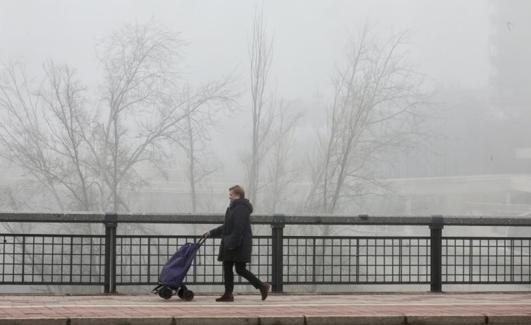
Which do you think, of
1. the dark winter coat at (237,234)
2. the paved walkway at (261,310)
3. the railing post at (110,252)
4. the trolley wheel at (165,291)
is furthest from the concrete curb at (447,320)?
the railing post at (110,252)

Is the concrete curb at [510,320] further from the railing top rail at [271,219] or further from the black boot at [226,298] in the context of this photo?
the black boot at [226,298]

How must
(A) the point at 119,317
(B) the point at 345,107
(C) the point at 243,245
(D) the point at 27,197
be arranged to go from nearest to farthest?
(A) the point at 119,317, (C) the point at 243,245, (D) the point at 27,197, (B) the point at 345,107

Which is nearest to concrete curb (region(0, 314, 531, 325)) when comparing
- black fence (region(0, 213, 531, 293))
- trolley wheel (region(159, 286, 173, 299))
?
trolley wheel (region(159, 286, 173, 299))

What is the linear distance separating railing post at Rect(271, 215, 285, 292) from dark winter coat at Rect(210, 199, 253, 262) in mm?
1211

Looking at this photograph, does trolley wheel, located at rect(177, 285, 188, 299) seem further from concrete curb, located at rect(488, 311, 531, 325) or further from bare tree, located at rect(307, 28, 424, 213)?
bare tree, located at rect(307, 28, 424, 213)

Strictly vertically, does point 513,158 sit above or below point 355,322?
above

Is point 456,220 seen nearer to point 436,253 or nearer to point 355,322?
point 436,253

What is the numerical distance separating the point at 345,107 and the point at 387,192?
18.4ft

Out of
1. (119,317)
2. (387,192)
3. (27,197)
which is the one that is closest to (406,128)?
(387,192)

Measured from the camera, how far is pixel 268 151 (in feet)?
136

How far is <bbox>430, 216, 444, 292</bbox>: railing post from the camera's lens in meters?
11.6

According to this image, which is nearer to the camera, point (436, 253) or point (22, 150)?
point (436, 253)

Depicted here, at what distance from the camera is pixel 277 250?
36.7ft

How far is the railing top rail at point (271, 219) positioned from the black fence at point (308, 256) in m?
0.01
